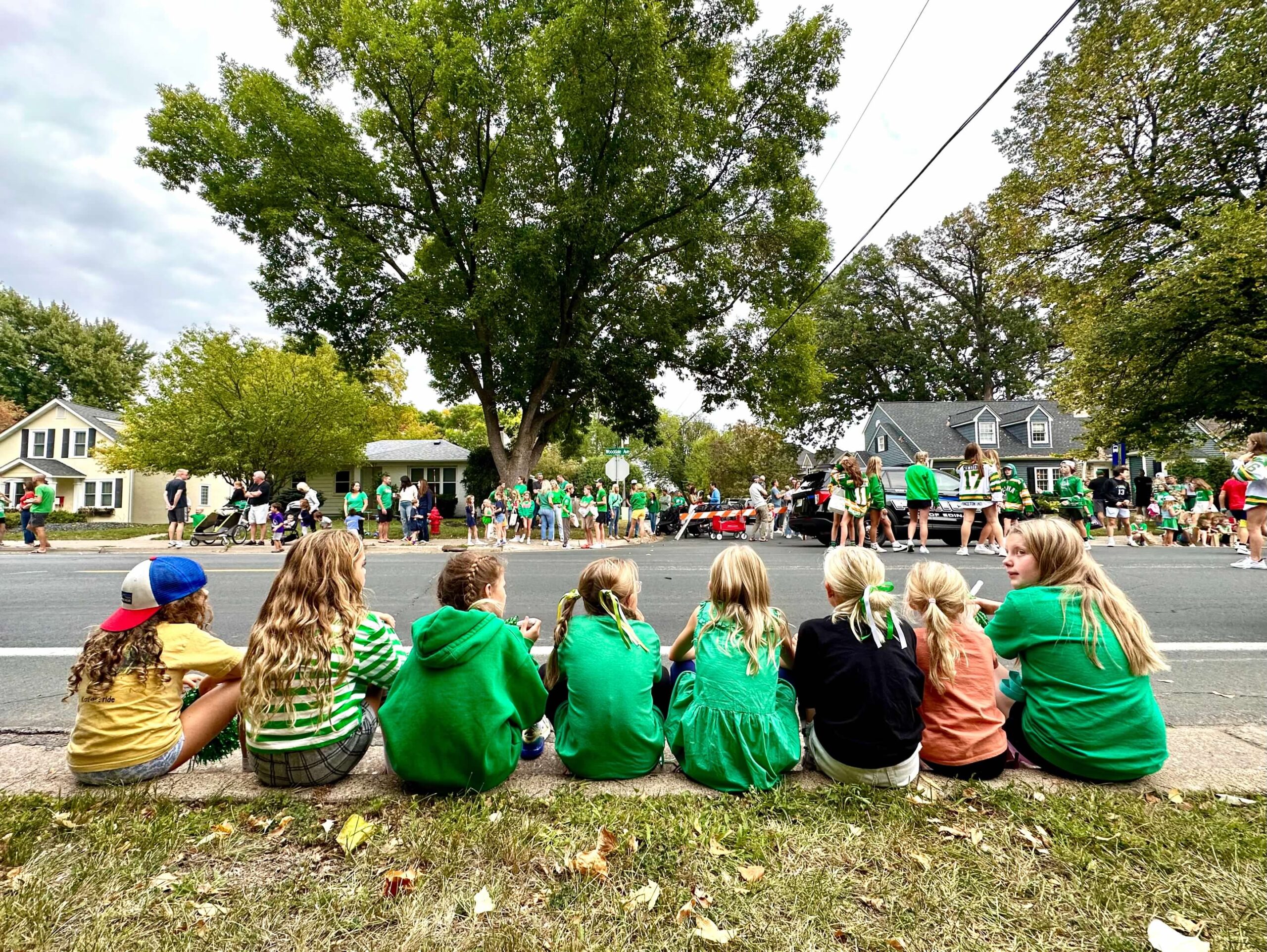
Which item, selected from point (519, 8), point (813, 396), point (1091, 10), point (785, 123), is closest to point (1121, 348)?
point (813, 396)

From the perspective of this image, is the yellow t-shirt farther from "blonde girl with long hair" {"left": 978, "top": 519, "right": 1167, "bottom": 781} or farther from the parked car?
the parked car

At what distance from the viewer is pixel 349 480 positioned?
133ft

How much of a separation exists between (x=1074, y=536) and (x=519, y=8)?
22.2 m

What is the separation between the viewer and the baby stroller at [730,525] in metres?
23.3

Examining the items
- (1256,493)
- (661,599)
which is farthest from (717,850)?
(1256,493)

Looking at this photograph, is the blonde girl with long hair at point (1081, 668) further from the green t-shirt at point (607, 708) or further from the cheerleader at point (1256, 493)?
the cheerleader at point (1256, 493)

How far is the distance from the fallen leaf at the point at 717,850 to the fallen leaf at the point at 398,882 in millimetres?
1024

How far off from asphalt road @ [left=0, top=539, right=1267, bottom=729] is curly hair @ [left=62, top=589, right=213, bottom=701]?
1740 mm

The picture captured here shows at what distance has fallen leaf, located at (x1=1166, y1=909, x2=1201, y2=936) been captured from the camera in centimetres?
179

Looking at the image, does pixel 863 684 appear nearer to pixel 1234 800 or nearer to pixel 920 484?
pixel 1234 800

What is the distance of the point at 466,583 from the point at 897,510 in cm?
1345

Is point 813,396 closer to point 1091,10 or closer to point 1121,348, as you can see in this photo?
point 1121,348

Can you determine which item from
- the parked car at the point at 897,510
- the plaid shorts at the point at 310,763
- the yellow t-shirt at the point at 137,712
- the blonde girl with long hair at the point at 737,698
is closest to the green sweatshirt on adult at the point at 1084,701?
the blonde girl with long hair at the point at 737,698

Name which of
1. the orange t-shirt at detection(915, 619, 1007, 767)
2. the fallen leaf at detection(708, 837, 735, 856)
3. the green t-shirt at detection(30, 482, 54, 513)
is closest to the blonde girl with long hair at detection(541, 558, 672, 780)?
the fallen leaf at detection(708, 837, 735, 856)
